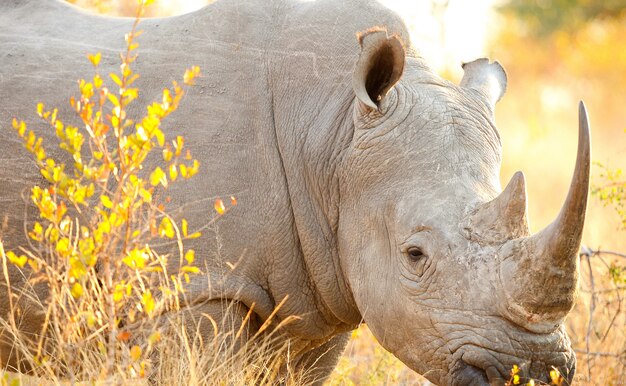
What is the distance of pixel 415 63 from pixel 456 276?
4.44 feet

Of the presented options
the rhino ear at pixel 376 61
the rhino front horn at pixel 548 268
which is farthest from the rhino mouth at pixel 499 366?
the rhino ear at pixel 376 61

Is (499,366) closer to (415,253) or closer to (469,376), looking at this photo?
(469,376)

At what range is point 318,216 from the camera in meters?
5.60

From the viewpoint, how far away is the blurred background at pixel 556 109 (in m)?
6.88

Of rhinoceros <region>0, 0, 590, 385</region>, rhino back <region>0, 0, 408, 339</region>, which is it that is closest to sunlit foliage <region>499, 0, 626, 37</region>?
rhinoceros <region>0, 0, 590, 385</region>

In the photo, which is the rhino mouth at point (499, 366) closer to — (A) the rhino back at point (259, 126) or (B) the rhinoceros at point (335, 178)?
(B) the rhinoceros at point (335, 178)

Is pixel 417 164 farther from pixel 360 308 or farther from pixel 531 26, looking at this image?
pixel 531 26

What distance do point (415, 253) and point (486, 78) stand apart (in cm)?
135

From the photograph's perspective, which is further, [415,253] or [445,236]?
[415,253]

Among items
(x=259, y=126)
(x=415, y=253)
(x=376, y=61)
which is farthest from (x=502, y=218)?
(x=259, y=126)

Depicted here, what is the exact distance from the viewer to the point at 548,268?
4.59m

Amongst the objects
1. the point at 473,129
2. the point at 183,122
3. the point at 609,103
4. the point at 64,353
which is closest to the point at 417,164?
the point at 473,129

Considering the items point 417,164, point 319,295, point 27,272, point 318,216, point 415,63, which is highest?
point 415,63

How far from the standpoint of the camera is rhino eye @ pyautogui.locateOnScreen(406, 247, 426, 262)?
5086 mm
